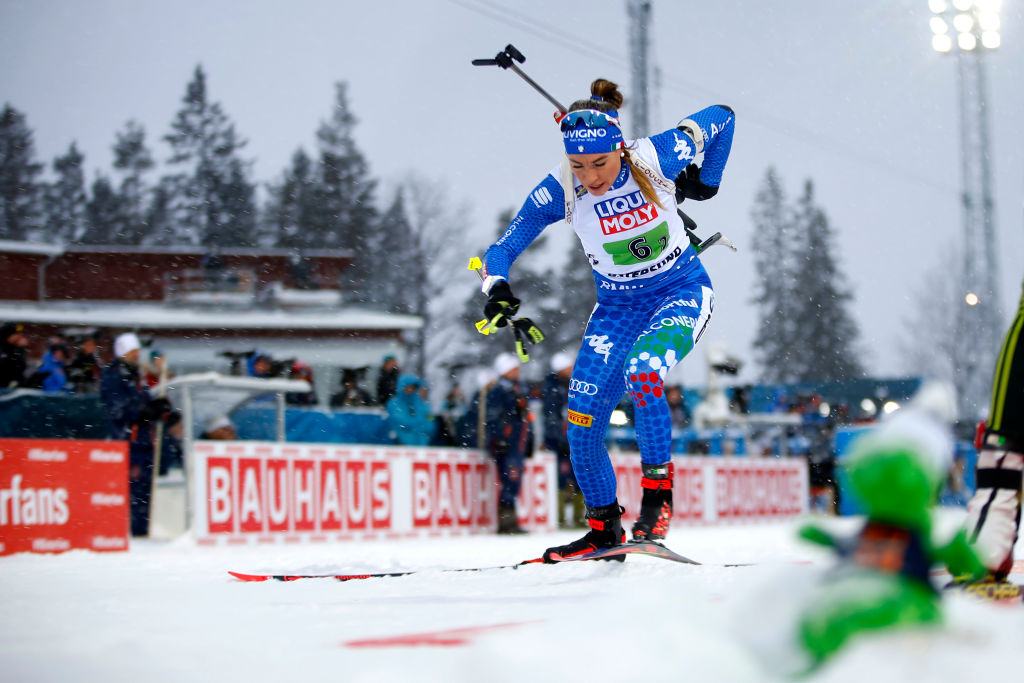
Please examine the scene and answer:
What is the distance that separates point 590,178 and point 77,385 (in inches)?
356

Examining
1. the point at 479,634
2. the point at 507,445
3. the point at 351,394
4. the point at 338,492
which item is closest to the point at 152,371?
the point at 338,492

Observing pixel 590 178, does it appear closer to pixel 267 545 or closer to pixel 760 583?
pixel 760 583

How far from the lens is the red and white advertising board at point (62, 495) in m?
7.62

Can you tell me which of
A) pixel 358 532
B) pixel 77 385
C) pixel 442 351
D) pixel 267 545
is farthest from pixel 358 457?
pixel 442 351

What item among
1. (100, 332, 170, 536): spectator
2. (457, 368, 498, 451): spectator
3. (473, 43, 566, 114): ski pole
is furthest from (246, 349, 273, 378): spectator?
(473, 43, 566, 114): ski pole

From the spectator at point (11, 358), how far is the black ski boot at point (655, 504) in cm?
786

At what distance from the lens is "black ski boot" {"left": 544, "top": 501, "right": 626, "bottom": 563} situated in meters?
4.98

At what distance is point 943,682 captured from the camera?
5.89ft

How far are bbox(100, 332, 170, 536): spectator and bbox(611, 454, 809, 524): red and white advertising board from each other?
227 inches

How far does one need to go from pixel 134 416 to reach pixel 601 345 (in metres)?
6.32

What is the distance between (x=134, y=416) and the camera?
984 centimetres

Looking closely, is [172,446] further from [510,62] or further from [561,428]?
[510,62]

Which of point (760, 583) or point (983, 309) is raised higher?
point (983, 309)

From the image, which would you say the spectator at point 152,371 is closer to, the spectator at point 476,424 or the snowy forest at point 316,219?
the spectator at point 476,424
